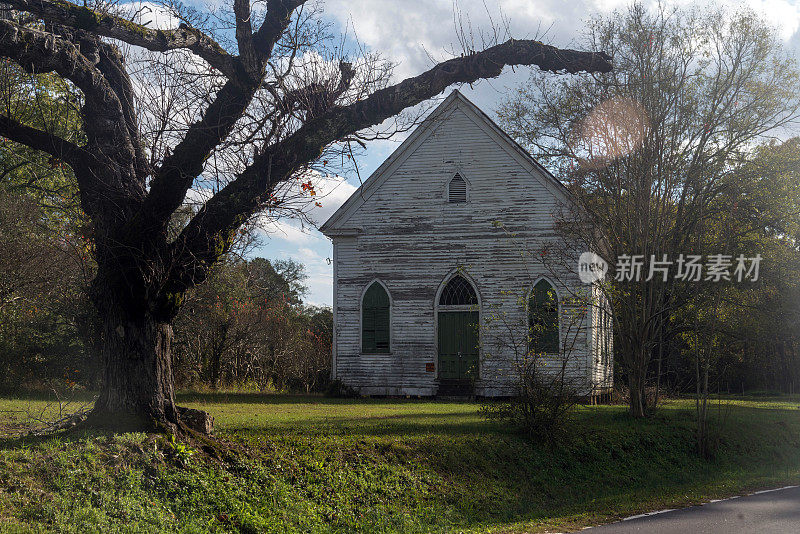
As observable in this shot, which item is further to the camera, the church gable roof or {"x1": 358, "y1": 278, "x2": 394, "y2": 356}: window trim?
{"x1": 358, "y1": 278, "x2": 394, "y2": 356}: window trim

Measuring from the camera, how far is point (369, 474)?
33.5 ft

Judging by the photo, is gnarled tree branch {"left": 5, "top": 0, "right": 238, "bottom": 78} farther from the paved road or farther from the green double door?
the green double door

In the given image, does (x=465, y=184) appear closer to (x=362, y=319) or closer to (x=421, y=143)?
(x=421, y=143)

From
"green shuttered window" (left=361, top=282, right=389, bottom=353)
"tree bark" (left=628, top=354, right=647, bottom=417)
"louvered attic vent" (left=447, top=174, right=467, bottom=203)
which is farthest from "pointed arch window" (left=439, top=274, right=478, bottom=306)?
"tree bark" (left=628, top=354, right=647, bottom=417)

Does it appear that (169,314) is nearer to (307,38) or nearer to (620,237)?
(307,38)

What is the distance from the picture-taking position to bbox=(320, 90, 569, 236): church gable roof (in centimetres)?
2122

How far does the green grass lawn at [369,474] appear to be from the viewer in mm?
7551

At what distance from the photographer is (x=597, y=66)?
29.8ft

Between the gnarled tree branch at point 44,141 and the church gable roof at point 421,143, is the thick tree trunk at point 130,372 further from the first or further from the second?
the church gable roof at point 421,143

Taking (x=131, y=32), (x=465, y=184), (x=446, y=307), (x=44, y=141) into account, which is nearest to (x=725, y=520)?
(x=131, y=32)

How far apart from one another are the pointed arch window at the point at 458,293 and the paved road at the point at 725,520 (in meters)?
11.0

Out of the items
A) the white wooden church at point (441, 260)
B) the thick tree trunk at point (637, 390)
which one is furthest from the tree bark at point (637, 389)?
the white wooden church at point (441, 260)

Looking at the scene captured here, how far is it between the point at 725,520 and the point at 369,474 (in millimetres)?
4953

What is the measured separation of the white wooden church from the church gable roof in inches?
1.3
